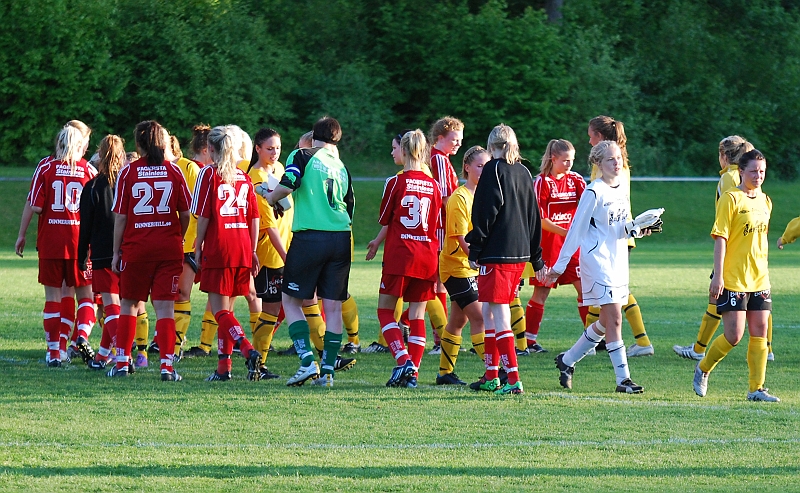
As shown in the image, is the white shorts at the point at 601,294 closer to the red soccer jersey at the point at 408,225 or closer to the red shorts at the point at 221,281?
the red soccer jersey at the point at 408,225

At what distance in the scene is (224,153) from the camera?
7762mm

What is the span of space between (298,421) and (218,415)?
20.6 inches

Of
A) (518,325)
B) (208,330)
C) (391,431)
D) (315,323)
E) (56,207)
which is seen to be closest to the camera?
(391,431)

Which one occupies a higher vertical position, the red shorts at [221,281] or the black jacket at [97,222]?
the black jacket at [97,222]

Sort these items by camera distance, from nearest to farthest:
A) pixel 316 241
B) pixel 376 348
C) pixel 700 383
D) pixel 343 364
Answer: pixel 700 383 → pixel 316 241 → pixel 343 364 → pixel 376 348

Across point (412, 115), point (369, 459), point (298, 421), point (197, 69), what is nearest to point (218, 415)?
point (298, 421)

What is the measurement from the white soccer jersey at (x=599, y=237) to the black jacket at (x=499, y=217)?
34cm

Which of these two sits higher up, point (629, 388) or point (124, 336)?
point (124, 336)

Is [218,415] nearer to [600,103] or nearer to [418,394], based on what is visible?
[418,394]

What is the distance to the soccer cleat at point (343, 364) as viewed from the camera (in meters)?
8.09

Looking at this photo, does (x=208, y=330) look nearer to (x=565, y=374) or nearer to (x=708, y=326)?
(x=565, y=374)

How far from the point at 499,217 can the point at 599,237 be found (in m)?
0.70

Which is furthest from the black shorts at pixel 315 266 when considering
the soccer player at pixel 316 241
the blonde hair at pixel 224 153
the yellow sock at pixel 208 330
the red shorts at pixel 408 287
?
the yellow sock at pixel 208 330

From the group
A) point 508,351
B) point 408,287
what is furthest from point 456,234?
point 508,351
